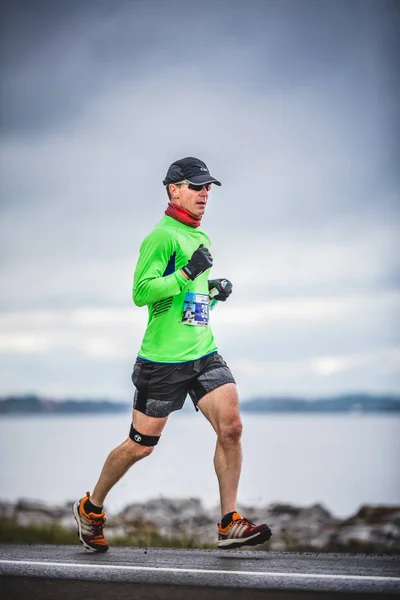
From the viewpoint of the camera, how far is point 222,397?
6.38m

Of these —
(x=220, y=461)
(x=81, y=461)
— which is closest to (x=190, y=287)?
(x=220, y=461)

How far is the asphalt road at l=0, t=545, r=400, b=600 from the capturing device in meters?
4.91

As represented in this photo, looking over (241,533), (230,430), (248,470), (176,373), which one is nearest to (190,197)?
(176,373)

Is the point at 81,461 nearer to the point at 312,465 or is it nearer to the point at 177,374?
the point at 312,465

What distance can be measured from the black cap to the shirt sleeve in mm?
437

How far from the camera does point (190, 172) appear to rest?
6.57 metres

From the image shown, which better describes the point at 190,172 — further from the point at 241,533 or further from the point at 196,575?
the point at 196,575

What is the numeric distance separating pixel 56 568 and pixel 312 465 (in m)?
37.9

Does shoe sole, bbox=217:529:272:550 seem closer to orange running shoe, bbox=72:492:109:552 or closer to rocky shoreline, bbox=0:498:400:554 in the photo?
orange running shoe, bbox=72:492:109:552

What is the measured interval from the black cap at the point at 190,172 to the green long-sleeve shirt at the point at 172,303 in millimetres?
321

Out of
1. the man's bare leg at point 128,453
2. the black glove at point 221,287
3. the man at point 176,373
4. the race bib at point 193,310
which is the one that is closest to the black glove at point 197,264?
the man at point 176,373

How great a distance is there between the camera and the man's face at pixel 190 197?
21.5 feet

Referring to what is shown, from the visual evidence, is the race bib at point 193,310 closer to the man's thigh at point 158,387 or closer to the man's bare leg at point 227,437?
the man's thigh at point 158,387

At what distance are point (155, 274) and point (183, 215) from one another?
50 cm
